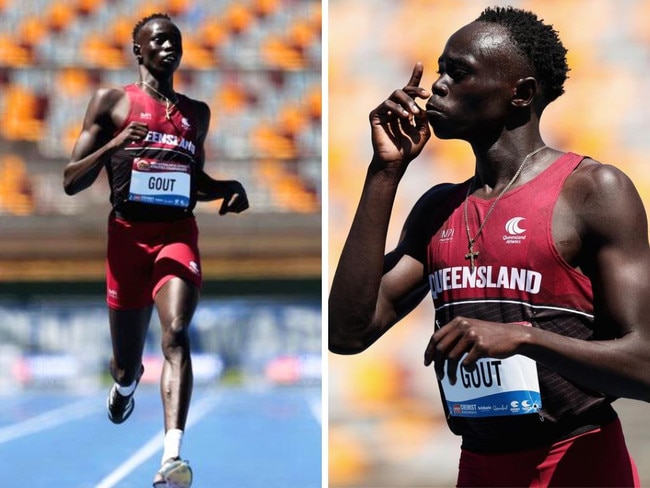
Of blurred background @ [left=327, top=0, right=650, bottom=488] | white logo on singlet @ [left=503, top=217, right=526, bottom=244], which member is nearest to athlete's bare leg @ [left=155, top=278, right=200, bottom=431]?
blurred background @ [left=327, top=0, right=650, bottom=488]

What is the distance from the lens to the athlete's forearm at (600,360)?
5.87 feet

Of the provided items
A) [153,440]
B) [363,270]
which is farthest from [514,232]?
[153,440]

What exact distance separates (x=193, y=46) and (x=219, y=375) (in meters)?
3.41

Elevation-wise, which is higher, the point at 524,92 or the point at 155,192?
the point at 155,192

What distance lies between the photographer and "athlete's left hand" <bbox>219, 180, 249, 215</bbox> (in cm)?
423

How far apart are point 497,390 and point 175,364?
2.22 meters

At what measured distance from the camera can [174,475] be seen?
4.00 m

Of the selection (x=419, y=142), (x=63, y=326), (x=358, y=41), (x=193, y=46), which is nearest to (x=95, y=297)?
(x=63, y=326)

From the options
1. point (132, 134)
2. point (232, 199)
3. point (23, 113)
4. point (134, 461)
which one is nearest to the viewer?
point (132, 134)

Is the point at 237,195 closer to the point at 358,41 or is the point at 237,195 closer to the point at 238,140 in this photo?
the point at 358,41

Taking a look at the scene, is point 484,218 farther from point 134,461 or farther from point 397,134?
point 134,461

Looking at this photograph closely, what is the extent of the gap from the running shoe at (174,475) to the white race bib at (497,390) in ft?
6.91

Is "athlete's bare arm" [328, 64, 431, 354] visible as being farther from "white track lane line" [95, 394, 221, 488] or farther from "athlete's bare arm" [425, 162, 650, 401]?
"white track lane line" [95, 394, 221, 488]

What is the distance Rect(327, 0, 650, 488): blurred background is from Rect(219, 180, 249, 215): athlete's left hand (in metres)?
1.66
